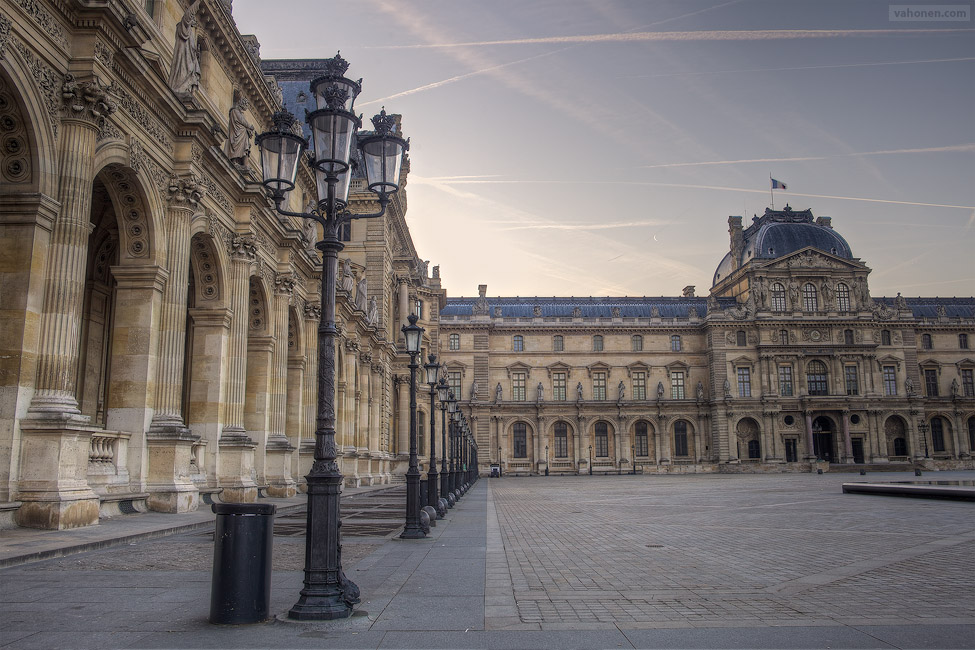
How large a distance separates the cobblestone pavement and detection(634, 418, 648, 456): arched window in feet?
192

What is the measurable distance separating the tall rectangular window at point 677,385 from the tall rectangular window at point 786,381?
9.58m

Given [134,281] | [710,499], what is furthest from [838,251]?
[134,281]

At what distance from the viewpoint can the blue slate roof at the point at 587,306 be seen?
3236 inches

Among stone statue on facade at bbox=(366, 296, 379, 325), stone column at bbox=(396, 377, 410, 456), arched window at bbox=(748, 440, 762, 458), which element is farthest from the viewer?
arched window at bbox=(748, 440, 762, 458)

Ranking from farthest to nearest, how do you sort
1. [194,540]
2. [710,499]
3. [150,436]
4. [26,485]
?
[710,499], [150,436], [194,540], [26,485]

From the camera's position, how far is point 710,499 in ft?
87.0

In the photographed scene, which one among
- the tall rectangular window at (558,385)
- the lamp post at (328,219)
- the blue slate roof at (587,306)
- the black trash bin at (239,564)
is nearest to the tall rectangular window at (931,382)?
the blue slate roof at (587,306)

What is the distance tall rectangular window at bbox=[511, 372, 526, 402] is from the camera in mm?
77812

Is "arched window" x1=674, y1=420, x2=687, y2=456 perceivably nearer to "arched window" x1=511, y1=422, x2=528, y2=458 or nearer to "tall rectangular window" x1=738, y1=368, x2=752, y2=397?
"tall rectangular window" x1=738, y1=368, x2=752, y2=397

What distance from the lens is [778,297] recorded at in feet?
250

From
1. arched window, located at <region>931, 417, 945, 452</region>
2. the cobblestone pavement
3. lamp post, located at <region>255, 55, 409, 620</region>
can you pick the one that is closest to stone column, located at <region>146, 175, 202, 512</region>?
the cobblestone pavement

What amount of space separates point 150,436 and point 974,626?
14337 mm

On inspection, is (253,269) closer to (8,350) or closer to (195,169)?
(195,169)

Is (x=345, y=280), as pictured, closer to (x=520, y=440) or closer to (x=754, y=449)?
(x=520, y=440)
